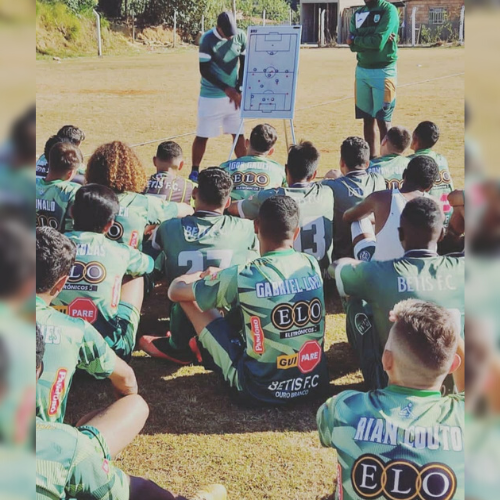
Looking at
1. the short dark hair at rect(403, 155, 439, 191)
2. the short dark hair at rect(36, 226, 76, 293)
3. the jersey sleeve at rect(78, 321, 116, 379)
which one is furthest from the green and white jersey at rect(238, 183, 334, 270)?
the jersey sleeve at rect(78, 321, 116, 379)

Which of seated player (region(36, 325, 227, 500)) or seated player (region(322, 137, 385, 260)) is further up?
seated player (region(322, 137, 385, 260))

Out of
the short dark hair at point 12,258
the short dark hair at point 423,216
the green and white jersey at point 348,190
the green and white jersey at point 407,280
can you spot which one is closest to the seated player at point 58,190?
the green and white jersey at point 348,190

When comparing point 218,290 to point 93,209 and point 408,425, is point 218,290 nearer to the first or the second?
point 93,209

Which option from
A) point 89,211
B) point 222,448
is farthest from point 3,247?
point 89,211

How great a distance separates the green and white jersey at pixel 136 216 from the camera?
5266mm

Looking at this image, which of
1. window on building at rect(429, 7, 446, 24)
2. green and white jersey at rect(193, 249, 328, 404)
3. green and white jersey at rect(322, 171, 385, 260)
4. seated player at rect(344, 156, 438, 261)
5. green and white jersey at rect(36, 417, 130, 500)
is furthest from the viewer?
window on building at rect(429, 7, 446, 24)

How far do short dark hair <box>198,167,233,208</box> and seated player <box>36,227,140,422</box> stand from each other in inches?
61.0

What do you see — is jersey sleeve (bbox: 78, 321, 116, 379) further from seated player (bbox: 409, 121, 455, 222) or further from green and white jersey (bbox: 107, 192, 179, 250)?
seated player (bbox: 409, 121, 455, 222)

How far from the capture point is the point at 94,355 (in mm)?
3283

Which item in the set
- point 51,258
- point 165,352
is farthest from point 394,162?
point 51,258

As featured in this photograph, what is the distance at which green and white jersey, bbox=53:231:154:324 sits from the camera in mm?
4363

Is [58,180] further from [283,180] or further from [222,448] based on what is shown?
[222,448]

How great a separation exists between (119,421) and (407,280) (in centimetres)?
162

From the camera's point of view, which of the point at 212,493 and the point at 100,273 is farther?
the point at 100,273
